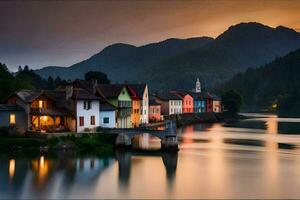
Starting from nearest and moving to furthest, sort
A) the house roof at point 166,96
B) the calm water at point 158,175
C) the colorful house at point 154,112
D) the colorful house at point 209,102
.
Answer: the calm water at point 158,175 < the colorful house at point 154,112 < the house roof at point 166,96 < the colorful house at point 209,102

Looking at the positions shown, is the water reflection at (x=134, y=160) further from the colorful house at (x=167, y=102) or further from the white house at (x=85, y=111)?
the colorful house at (x=167, y=102)

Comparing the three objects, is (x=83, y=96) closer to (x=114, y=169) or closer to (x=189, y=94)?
(x=114, y=169)

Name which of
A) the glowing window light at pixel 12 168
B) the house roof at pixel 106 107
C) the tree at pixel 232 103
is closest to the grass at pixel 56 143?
the glowing window light at pixel 12 168

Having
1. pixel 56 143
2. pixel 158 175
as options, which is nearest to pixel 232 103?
pixel 56 143

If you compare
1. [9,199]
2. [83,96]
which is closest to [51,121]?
[83,96]

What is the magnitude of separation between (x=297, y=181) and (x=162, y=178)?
10881mm

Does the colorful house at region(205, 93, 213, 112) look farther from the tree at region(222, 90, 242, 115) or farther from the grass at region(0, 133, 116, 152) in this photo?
the grass at region(0, 133, 116, 152)

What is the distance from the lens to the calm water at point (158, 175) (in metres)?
36.2

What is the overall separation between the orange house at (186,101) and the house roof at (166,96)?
3479mm

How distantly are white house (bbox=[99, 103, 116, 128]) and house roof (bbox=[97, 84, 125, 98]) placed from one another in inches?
255

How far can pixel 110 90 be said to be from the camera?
7481cm

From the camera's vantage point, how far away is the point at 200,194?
3597 cm

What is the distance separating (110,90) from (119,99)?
6.59 feet

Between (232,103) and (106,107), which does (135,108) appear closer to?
(106,107)
